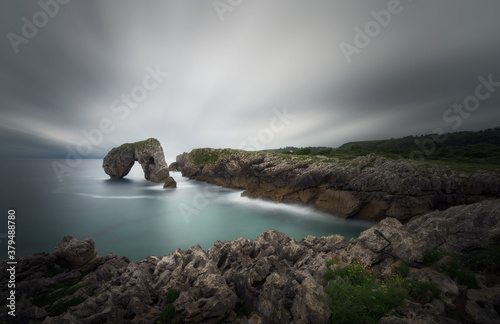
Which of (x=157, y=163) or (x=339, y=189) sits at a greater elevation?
(x=157, y=163)

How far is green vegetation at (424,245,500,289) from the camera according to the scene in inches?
213

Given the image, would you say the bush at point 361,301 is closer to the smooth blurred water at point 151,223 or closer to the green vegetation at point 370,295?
the green vegetation at point 370,295

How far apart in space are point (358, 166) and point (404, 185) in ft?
16.3

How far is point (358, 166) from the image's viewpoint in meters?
21.7

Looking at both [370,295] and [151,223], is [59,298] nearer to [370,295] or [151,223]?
[370,295]

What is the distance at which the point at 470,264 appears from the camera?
592cm

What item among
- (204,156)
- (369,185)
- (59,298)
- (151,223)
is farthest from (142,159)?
(369,185)

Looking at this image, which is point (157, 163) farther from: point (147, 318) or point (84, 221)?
point (147, 318)

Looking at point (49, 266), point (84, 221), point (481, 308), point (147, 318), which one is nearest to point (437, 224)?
point (481, 308)

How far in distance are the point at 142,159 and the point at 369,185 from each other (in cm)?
6016

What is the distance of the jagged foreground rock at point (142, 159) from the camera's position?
5156cm

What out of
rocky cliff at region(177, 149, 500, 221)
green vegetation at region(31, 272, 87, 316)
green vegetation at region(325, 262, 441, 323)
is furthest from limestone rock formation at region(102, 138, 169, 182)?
Answer: green vegetation at region(325, 262, 441, 323)

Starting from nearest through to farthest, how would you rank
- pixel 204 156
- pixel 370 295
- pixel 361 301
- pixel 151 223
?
pixel 361 301 < pixel 370 295 < pixel 151 223 < pixel 204 156

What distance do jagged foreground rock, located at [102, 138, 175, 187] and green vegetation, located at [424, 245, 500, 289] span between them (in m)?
52.2
